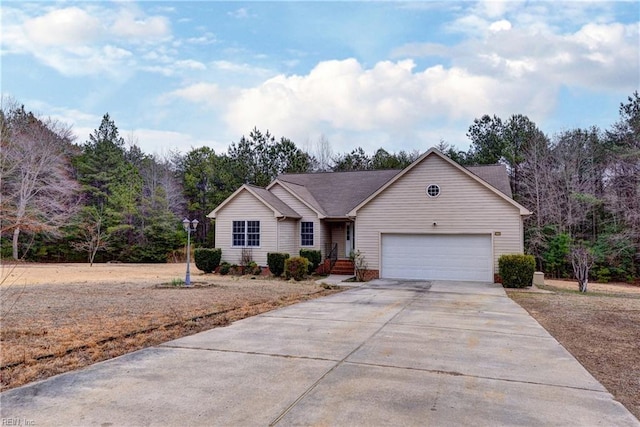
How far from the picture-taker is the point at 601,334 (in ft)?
24.6

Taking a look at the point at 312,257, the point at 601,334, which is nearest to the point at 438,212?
the point at 312,257

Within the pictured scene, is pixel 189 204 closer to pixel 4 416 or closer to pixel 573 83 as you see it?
pixel 573 83

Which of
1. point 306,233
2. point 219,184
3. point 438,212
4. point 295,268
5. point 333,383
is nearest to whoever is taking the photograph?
point 333,383

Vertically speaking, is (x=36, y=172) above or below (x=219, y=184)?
below

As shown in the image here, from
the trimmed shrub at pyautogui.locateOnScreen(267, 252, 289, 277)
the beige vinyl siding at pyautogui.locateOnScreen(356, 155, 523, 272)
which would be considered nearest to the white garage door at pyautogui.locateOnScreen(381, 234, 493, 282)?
the beige vinyl siding at pyautogui.locateOnScreen(356, 155, 523, 272)

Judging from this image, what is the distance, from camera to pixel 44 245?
31922 mm

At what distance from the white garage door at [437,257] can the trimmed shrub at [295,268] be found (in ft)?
11.2

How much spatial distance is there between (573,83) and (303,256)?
14373mm

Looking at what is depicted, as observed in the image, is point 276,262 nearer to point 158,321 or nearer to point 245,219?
point 245,219

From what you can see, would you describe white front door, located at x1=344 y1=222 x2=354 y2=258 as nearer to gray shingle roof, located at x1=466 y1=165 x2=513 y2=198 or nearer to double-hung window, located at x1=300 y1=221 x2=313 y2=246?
double-hung window, located at x1=300 y1=221 x2=313 y2=246

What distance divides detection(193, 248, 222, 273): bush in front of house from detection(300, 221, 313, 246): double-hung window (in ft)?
13.5

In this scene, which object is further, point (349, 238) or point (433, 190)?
point (349, 238)

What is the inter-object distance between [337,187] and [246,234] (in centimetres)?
609

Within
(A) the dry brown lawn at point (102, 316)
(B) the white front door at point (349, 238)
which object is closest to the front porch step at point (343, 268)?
(B) the white front door at point (349, 238)
